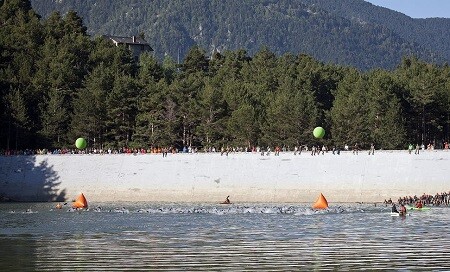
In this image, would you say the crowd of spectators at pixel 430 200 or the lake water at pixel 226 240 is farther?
the crowd of spectators at pixel 430 200

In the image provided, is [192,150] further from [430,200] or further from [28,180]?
[430,200]

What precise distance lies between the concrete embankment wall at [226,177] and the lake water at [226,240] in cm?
995

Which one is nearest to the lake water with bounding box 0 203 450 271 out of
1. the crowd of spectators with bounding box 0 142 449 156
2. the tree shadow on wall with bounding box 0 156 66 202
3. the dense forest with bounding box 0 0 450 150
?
the crowd of spectators with bounding box 0 142 449 156

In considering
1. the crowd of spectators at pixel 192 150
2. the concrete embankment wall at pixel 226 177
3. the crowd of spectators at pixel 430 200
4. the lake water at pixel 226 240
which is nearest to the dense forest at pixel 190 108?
the crowd of spectators at pixel 192 150

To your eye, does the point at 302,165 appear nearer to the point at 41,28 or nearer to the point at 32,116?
the point at 32,116

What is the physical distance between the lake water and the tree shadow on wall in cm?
1800

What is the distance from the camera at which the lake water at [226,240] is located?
120ft

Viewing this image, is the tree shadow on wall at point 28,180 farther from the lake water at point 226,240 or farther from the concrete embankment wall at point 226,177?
the lake water at point 226,240

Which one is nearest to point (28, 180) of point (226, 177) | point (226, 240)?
point (226, 177)

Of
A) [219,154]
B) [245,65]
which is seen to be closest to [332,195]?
[219,154]

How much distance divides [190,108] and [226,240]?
6569 centimetres

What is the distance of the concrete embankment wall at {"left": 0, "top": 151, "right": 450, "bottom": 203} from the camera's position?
8194cm

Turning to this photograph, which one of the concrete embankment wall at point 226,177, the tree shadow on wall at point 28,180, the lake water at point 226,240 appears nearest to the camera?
the lake water at point 226,240

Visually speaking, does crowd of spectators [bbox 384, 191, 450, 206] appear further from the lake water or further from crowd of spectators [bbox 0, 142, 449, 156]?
crowd of spectators [bbox 0, 142, 449, 156]
